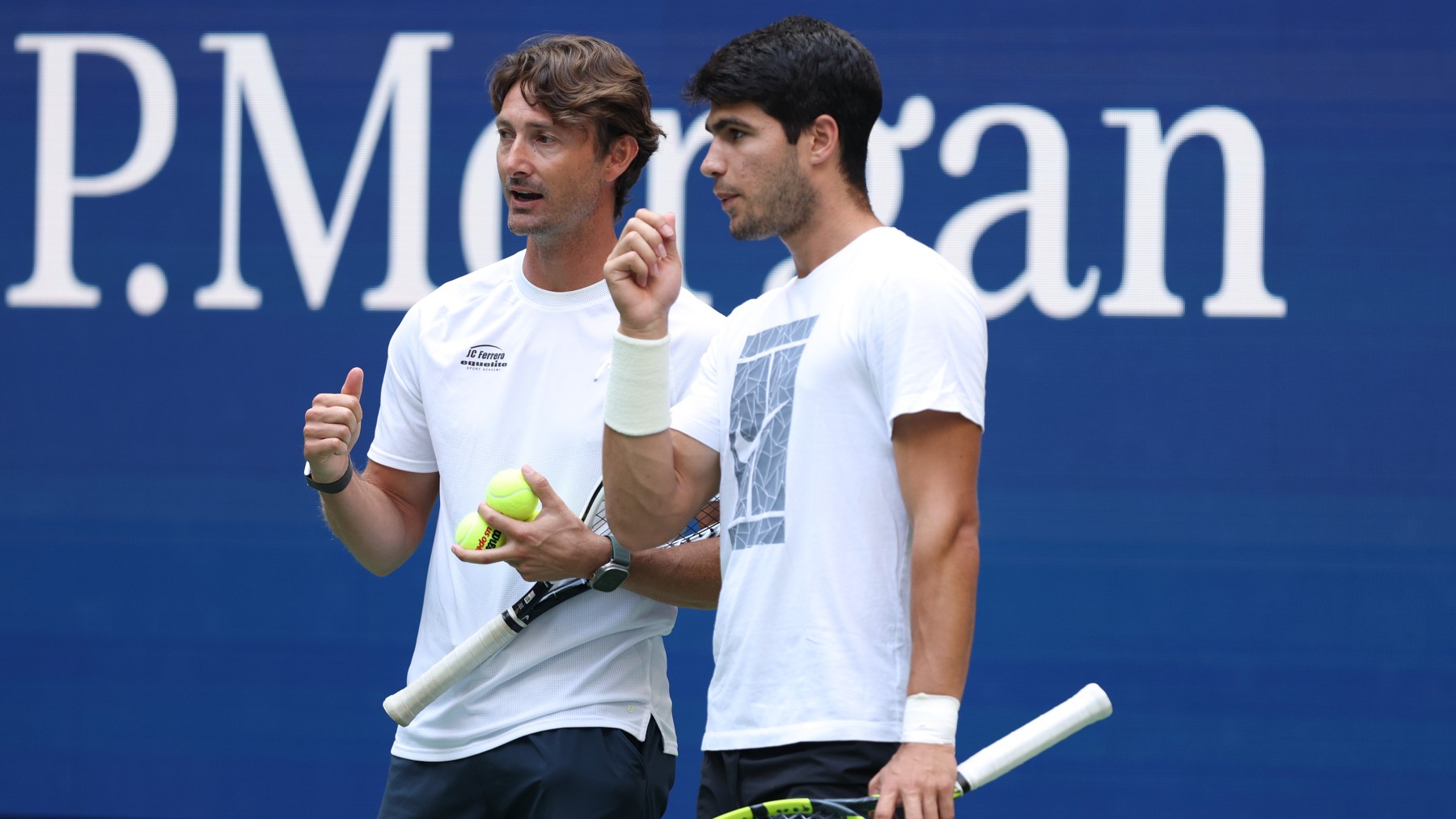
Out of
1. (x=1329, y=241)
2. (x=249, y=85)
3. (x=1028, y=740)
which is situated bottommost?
(x=1028, y=740)

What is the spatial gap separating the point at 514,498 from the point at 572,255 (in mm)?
424

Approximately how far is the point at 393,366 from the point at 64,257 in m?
1.74

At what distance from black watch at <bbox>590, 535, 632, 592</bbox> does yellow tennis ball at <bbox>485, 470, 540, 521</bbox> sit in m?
0.13

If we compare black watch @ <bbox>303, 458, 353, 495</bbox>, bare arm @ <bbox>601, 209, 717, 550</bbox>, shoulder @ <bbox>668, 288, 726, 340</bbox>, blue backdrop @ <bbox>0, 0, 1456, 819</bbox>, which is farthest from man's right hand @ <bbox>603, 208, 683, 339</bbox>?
blue backdrop @ <bbox>0, 0, 1456, 819</bbox>

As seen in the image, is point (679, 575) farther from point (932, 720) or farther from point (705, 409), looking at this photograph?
point (932, 720)

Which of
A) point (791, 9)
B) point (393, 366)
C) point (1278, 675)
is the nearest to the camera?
point (393, 366)

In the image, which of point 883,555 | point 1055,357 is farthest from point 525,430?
point 1055,357

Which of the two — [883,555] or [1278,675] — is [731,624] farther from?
[1278,675]

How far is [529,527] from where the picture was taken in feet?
7.30

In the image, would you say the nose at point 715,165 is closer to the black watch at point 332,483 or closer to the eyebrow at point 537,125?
the eyebrow at point 537,125

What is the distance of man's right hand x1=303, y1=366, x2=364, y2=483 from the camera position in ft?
7.88

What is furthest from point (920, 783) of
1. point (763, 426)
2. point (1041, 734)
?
point (763, 426)

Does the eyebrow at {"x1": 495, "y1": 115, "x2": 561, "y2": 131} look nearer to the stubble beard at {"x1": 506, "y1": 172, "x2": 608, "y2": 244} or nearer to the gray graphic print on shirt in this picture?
the stubble beard at {"x1": 506, "y1": 172, "x2": 608, "y2": 244}

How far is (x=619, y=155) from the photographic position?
2527mm
